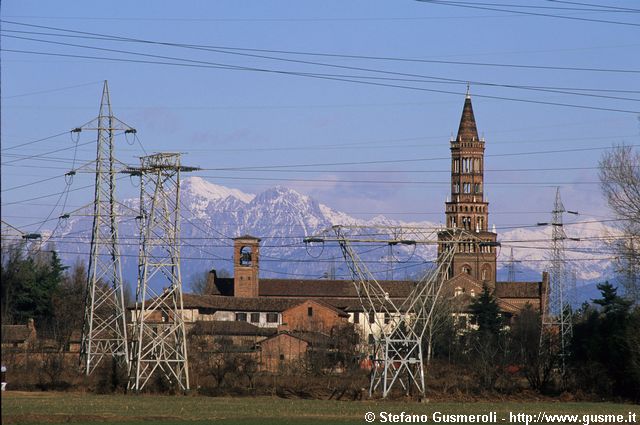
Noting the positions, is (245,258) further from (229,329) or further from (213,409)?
(213,409)

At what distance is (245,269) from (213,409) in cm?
9244

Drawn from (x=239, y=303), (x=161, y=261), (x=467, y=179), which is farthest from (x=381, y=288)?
(x=467, y=179)

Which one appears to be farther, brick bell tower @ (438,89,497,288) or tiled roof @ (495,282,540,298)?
brick bell tower @ (438,89,497,288)

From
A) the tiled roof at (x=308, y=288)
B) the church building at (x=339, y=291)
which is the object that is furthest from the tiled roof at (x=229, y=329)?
the tiled roof at (x=308, y=288)

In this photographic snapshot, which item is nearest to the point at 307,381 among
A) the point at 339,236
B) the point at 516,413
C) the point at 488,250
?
the point at 339,236

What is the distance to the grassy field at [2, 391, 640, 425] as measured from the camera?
40438mm

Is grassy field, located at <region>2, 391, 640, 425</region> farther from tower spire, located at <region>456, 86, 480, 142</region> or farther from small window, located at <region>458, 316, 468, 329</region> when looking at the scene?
tower spire, located at <region>456, 86, 480, 142</region>

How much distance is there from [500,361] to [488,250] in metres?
83.2

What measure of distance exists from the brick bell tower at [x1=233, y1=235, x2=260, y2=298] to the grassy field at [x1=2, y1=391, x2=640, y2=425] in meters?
79.7

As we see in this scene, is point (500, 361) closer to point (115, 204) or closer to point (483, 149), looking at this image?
point (115, 204)

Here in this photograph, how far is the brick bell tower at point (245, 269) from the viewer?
137m

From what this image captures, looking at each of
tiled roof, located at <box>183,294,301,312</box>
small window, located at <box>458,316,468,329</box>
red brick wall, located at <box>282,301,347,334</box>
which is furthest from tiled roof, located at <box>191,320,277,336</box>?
small window, located at <box>458,316,468,329</box>

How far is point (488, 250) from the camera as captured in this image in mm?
159500

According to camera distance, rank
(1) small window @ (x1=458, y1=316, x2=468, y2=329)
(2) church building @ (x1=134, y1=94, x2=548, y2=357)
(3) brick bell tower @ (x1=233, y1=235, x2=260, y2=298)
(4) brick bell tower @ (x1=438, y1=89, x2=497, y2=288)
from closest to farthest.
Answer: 1. (1) small window @ (x1=458, y1=316, x2=468, y2=329)
2. (2) church building @ (x1=134, y1=94, x2=548, y2=357)
3. (3) brick bell tower @ (x1=233, y1=235, x2=260, y2=298)
4. (4) brick bell tower @ (x1=438, y1=89, x2=497, y2=288)
